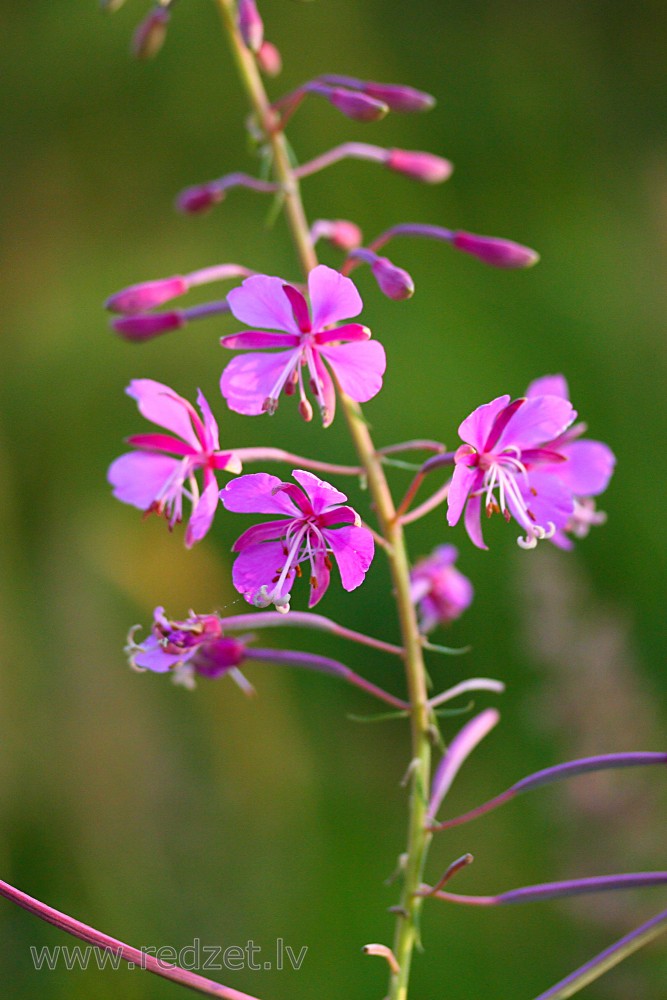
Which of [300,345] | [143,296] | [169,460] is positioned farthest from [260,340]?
[143,296]

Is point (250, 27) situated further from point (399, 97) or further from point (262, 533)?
point (262, 533)

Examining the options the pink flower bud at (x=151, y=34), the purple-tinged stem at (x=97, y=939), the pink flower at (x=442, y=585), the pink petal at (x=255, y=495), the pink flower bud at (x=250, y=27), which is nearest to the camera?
the purple-tinged stem at (x=97, y=939)

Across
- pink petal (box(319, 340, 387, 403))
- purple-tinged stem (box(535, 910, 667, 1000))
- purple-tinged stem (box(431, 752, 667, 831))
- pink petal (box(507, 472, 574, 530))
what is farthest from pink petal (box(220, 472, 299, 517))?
purple-tinged stem (box(535, 910, 667, 1000))

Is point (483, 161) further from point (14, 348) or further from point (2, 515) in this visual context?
point (2, 515)

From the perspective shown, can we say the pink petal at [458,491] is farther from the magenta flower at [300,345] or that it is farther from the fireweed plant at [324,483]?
the magenta flower at [300,345]

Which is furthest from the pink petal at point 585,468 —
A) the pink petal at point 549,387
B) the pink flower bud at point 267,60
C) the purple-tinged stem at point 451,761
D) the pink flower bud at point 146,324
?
the pink flower bud at point 267,60

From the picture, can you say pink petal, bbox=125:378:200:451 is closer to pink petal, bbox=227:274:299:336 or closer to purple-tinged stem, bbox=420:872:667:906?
pink petal, bbox=227:274:299:336

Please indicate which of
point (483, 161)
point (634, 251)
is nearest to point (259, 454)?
point (634, 251)
